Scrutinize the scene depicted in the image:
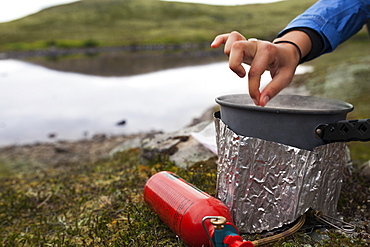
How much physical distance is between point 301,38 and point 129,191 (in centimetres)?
253

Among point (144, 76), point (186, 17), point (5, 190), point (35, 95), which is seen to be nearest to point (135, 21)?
point (186, 17)

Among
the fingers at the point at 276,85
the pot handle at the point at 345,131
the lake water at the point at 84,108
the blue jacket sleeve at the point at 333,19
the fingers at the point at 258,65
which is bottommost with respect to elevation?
the lake water at the point at 84,108

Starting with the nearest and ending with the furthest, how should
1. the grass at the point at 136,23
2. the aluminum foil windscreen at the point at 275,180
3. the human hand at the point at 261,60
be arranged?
the human hand at the point at 261,60 < the aluminum foil windscreen at the point at 275,180 < the grass at the point at 136,23

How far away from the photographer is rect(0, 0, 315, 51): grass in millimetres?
56781

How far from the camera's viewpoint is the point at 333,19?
10.1 feet

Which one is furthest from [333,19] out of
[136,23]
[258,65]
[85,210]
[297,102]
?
[136,23]

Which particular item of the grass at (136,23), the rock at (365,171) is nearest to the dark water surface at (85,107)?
the rock at (365,171)

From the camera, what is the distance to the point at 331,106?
285 cm

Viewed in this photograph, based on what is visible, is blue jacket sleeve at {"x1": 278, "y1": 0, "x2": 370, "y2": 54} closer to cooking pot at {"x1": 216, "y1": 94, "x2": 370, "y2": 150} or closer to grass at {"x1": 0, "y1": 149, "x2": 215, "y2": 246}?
cooking pot at {"x1": 216, "y1": 94, "x2": 370, "y2": 150}

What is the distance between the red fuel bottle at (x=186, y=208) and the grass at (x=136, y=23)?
51787 mm

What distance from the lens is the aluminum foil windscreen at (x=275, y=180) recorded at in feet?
8.21

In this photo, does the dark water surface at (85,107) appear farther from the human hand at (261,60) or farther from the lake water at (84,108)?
the human hand at (261,60)

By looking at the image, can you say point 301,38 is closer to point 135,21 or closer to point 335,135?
point 335,135

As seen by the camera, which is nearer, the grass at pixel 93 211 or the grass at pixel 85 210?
the grass at pixel 93 211
